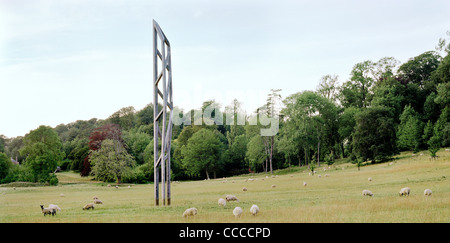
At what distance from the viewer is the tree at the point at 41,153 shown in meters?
54.5

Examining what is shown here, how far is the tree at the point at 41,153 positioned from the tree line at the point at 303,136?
0.14 metres

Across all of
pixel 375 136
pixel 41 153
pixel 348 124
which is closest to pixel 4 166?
pixel 41 153

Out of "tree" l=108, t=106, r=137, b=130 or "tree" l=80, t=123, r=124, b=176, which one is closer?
"tree" l=80, t=123, r=124, b=176

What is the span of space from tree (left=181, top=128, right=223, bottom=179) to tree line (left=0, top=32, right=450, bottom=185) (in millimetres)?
223

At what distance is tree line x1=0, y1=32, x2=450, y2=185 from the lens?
58.2 m

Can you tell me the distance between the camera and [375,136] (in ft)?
190

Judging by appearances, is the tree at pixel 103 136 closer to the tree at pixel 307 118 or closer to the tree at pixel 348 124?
the tree at pixel 307 118

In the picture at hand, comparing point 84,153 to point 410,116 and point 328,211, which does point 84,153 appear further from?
point 328,211

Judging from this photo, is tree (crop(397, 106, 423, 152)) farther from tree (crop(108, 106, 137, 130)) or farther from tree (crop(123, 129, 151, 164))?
tree (crop(108, 106, 137, 130))

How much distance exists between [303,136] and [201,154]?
2366cm

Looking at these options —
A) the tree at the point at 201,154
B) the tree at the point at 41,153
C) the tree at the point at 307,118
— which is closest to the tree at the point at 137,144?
the tree at the point at 201,154

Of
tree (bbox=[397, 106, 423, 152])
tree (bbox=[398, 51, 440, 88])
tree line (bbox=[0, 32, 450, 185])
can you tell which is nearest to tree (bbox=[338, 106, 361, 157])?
tree line (bbox=[0, 32, 450, 185])
